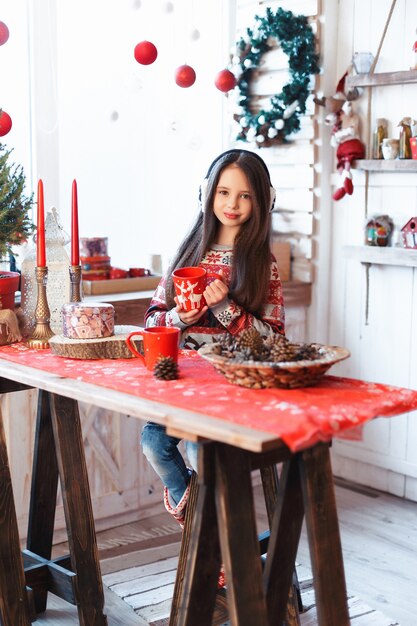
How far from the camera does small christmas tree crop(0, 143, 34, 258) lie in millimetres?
2406

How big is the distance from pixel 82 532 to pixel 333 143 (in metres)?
2.00

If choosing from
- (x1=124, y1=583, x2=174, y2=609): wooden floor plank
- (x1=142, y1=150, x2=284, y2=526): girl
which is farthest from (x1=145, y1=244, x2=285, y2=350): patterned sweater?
(x1=124, y1=583, x2=174, y2=609): wooden floor plank

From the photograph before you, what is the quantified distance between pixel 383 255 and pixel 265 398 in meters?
1.89

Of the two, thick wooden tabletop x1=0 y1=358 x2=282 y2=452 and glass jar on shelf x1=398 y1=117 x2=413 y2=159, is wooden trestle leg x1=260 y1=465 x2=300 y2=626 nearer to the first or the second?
thick wooden tabletop x1=0 y1=358 x2=282 y2=452

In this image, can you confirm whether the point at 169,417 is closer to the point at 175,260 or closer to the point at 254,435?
the point at 254,435

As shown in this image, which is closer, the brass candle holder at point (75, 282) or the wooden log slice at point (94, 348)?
the wooden log slice at point (94, 348)

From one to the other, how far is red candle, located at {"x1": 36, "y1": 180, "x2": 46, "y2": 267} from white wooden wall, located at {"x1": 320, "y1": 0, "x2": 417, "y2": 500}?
1.71m

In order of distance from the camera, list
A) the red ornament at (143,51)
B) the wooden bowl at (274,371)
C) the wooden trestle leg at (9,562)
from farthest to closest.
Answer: the red ornament at (143,51)
the wooden trestle leg at (9,562)
the wooden bowl at (274,371)

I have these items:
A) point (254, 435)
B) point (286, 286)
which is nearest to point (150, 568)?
point (286, 286)

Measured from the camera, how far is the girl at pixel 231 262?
8.07ft

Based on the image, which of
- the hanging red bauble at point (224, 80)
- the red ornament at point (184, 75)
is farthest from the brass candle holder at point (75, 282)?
the hanging red bauble at point (224, 80)

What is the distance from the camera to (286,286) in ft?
12.4

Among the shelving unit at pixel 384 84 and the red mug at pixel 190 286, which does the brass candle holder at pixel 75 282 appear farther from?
the shelving unit at pixel 384 84

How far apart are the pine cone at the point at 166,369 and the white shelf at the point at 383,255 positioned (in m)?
1.72
